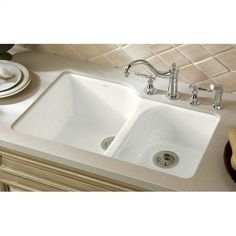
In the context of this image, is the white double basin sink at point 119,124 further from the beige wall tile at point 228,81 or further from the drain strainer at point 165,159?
the beige wall tile at point 228,81

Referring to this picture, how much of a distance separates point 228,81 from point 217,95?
82 mm

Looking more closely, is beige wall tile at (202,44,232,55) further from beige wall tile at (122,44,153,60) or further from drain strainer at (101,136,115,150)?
drain strainer at (101,136,115,150)

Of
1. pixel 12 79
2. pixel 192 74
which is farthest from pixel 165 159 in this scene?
pixel 12 79

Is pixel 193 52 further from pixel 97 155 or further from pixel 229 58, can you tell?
pixel 97 155

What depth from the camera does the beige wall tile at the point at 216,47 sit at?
1.43 meters

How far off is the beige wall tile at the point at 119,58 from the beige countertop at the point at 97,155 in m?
0.03

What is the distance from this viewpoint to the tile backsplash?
1463 mm

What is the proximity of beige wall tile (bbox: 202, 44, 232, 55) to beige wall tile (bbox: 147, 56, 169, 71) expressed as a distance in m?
0.16

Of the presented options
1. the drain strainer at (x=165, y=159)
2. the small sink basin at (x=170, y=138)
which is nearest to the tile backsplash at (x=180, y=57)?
the small sink basin at (x=170, y=138)

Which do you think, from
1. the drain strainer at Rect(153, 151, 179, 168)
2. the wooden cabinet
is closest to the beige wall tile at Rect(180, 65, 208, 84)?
the drain strainer at Rect(153, 151, 179, 168)

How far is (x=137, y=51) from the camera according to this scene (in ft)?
5.20
